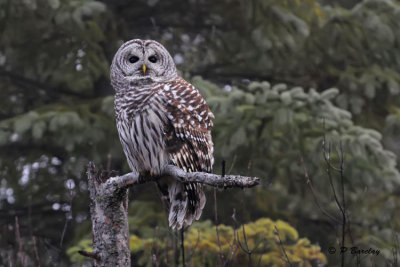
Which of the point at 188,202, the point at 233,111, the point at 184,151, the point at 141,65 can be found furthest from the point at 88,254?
the point at 233,111

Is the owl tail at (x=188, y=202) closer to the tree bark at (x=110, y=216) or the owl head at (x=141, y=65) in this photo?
the tree bark at (x=110, y=216)

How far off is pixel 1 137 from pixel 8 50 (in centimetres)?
173

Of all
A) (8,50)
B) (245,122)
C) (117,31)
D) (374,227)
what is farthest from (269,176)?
(8,50)

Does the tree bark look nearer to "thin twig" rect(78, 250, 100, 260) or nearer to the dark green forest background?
"thin twig" rect(78, 250, 100, 260)

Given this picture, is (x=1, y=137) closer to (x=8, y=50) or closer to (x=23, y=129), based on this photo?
(x=23, y=129)

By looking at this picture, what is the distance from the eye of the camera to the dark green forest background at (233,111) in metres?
7.15

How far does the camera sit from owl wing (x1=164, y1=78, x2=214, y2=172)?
472cm

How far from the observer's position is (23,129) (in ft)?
24.7

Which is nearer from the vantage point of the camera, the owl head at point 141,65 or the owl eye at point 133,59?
the owl head at point 141,65

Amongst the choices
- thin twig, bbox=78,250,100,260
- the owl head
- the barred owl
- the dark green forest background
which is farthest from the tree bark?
the dark green forest background

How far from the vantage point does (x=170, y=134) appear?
187 inches

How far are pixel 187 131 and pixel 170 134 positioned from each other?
4.9 inches

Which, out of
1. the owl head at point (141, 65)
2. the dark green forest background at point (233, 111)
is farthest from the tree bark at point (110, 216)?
the dark green forest background at point (233, 111)

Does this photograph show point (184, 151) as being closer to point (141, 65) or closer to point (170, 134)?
point (170, 134)
